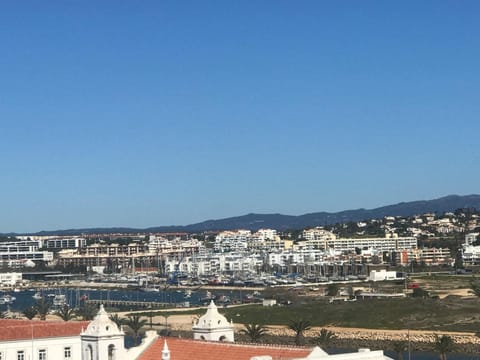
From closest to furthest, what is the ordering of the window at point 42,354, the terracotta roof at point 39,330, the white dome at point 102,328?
1. the white dome at point 102,328
2. the terracotta roof at point 39,330
3. the window at point 42,354

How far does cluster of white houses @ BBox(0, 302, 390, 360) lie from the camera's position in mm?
33312

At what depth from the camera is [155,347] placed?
3709 cm

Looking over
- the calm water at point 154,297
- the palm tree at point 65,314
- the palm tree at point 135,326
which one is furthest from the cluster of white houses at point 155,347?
the calm water at point 154,297

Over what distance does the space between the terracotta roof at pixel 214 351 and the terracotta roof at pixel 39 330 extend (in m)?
13.2

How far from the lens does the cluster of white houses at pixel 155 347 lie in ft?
109

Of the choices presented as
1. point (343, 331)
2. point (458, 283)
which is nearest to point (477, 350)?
point (343, 331)

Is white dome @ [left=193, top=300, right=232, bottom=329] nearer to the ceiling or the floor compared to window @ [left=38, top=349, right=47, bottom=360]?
nearer to the ceiling

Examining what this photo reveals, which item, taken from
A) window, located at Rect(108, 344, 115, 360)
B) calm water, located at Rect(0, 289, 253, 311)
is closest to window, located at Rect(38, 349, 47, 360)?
window, located at Rect(108, 344, 115, 360)

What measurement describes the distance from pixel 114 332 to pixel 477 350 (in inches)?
1946

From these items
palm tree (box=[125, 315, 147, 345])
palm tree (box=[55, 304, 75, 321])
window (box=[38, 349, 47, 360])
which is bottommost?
palm tree (box=[125, 315, 147, 345])

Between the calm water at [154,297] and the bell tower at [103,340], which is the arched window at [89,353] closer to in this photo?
the bell tower at [103,340]

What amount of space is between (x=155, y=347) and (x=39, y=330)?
46.1 ft

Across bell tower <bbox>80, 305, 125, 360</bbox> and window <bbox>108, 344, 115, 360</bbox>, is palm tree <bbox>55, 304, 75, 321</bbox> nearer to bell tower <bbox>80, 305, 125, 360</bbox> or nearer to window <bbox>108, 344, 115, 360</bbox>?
bell tower <bbox>80, 305, 125, 360</bbox>

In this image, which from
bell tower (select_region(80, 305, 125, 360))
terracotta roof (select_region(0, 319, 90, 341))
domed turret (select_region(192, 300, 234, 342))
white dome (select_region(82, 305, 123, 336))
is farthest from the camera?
terracotta roof (select_region(0, 319, 90, 341))
